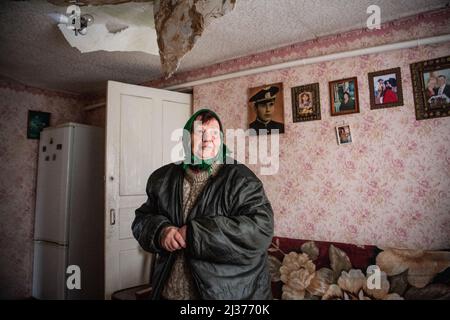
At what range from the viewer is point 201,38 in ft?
7.93

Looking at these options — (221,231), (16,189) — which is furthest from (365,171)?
(16,189)

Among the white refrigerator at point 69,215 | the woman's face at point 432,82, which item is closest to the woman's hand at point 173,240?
the woman's face at point 432,82

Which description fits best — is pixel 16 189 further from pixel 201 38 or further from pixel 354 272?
pixel 354 272

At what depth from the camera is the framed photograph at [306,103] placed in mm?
2408

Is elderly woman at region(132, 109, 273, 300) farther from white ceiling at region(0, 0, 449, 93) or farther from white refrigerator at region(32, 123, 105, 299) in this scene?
white refrigerator at region(32, 123, 105, 299)

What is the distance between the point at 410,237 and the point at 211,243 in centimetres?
157

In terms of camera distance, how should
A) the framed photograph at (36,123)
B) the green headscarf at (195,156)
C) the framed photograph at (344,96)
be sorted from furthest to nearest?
the framed photograph at (36,123) → the framed photograph at (344,96) → the green headscarf at (195,156)

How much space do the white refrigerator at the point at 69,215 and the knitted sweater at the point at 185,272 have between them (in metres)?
2.26

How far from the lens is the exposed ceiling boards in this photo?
1.96m

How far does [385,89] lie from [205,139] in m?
1.50

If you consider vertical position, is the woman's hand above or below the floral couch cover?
above

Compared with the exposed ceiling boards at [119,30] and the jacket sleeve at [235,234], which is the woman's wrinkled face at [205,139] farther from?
the exposed ceiling boards at [119,30]

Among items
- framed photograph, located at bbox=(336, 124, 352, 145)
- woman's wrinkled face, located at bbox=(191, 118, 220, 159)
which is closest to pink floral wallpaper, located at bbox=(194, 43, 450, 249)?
framed photograph, located at bbox=(336, 124, 352, 145)

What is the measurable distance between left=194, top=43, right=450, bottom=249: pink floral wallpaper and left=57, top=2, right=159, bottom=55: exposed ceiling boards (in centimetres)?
105
